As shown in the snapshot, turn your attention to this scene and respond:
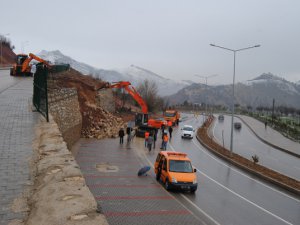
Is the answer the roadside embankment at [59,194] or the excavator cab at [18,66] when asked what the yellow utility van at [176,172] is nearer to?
the roadside embankment at [59,194]

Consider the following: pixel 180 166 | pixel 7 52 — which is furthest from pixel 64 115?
pixel 7 52

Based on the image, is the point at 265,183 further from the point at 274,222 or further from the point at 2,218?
the point at 2,218

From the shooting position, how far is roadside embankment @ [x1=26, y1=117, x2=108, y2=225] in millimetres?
5938

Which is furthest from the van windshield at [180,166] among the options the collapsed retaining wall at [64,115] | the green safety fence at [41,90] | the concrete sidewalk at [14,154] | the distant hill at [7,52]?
the distant hill at [7,52]

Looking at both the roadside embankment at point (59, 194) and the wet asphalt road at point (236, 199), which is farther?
the wet asphalt road at point (236, 199)

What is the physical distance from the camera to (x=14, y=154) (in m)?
9.91

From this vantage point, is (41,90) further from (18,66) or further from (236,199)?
(18,66)

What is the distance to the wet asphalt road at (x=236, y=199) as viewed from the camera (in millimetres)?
13829

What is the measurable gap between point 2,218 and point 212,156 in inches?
947

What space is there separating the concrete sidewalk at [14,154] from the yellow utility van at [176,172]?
6.75 m

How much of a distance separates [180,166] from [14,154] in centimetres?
985

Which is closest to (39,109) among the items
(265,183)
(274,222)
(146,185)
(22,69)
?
(146,185)

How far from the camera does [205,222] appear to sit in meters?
12.6

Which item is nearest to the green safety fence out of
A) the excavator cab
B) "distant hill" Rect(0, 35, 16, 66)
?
the excavator cab
